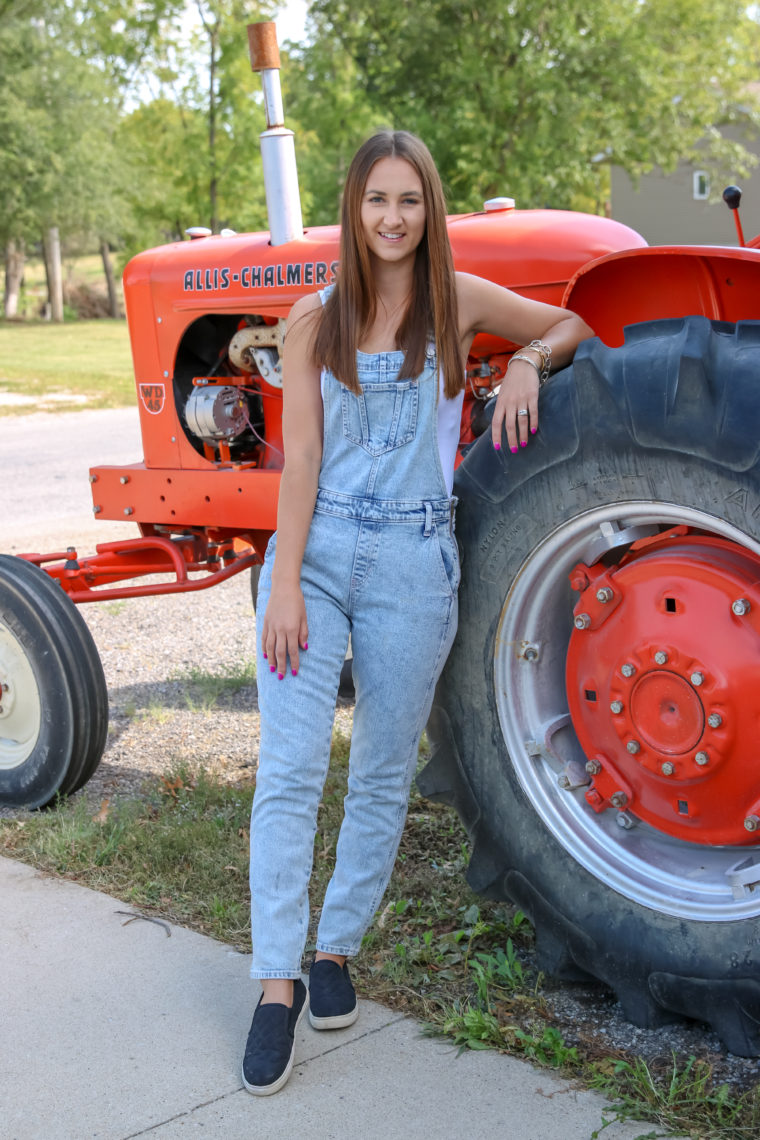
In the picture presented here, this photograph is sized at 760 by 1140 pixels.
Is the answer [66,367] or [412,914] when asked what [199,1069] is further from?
[66,367]

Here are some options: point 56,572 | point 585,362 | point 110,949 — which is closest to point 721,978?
point 585,362

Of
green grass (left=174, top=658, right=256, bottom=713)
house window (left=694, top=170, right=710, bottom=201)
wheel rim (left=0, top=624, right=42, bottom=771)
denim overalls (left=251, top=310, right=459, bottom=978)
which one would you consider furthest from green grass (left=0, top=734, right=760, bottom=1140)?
house window (left=694, top=170, right=710, bottom=201)

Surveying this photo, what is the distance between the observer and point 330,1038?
238 cm

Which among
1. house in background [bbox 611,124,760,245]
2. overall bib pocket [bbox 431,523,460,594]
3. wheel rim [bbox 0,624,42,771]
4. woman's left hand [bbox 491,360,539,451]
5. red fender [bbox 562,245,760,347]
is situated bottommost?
wheel rim [bbox 0,624,42,771]

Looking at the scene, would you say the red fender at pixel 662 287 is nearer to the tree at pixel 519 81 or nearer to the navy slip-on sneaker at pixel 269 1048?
the navy slip-on sneaker at pixel 269 1048

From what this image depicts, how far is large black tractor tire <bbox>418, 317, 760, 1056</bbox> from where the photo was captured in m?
2.07

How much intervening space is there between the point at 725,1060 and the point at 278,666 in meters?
1.09

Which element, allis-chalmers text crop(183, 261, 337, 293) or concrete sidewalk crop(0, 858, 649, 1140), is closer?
concrete sidewalk crop(0, 858, 649, 1140)

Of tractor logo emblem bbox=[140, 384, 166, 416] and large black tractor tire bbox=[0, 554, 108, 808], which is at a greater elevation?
tractor logo emblem bbox=[140, 384, 166, 416]

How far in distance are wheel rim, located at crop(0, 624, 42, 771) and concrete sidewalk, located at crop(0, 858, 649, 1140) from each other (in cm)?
91

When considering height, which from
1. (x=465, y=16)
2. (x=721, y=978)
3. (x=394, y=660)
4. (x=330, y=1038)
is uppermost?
(x=465, y=16)

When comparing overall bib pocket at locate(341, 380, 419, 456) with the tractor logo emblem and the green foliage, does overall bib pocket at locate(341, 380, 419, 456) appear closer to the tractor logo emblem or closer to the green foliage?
the green foliage

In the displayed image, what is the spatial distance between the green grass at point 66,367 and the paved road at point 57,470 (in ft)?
4.64

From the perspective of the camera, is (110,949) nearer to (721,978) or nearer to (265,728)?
(265,728)
